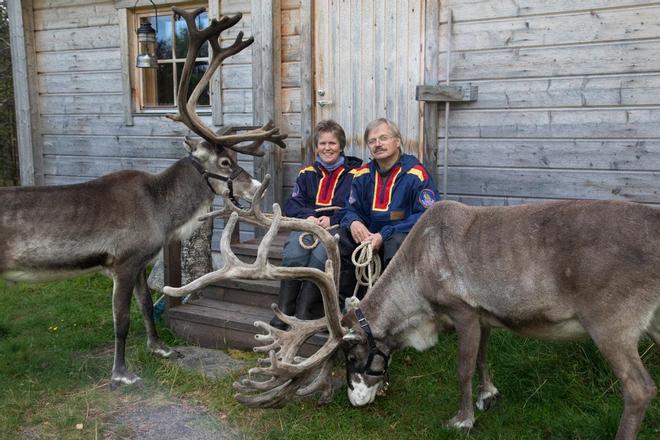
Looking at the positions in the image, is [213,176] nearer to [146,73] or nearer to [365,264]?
[365,264]

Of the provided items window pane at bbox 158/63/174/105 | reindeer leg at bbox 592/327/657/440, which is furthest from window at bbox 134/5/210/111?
reindeer leg at bbox 592/327/657/440

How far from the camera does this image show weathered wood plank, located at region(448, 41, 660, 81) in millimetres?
4691

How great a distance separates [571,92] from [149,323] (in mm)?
3778

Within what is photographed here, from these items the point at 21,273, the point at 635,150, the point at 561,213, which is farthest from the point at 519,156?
the point at 21,273

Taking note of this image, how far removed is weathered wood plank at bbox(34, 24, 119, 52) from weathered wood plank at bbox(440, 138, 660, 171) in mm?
4317

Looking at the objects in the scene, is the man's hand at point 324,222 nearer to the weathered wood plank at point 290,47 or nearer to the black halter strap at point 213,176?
the black halter strap at point 213,176

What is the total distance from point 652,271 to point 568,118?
8.03 ft

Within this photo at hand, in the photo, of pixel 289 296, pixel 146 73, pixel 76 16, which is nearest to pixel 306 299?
pixel 289 296

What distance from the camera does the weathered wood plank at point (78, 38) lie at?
23.9ft

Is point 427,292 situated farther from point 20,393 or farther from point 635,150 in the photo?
point 20,393

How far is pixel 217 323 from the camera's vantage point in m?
4.88

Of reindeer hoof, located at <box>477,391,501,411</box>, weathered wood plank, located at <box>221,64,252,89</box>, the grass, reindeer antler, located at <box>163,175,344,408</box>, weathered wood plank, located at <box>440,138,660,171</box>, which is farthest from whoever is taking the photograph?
weathered wood plank, located at <box>221,64,252,89</box>

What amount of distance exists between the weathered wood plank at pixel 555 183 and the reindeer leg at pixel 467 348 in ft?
7.27

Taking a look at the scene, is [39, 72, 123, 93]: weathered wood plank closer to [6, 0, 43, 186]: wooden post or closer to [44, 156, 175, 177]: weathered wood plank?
[6, 0, 43, 186]: wooden post
